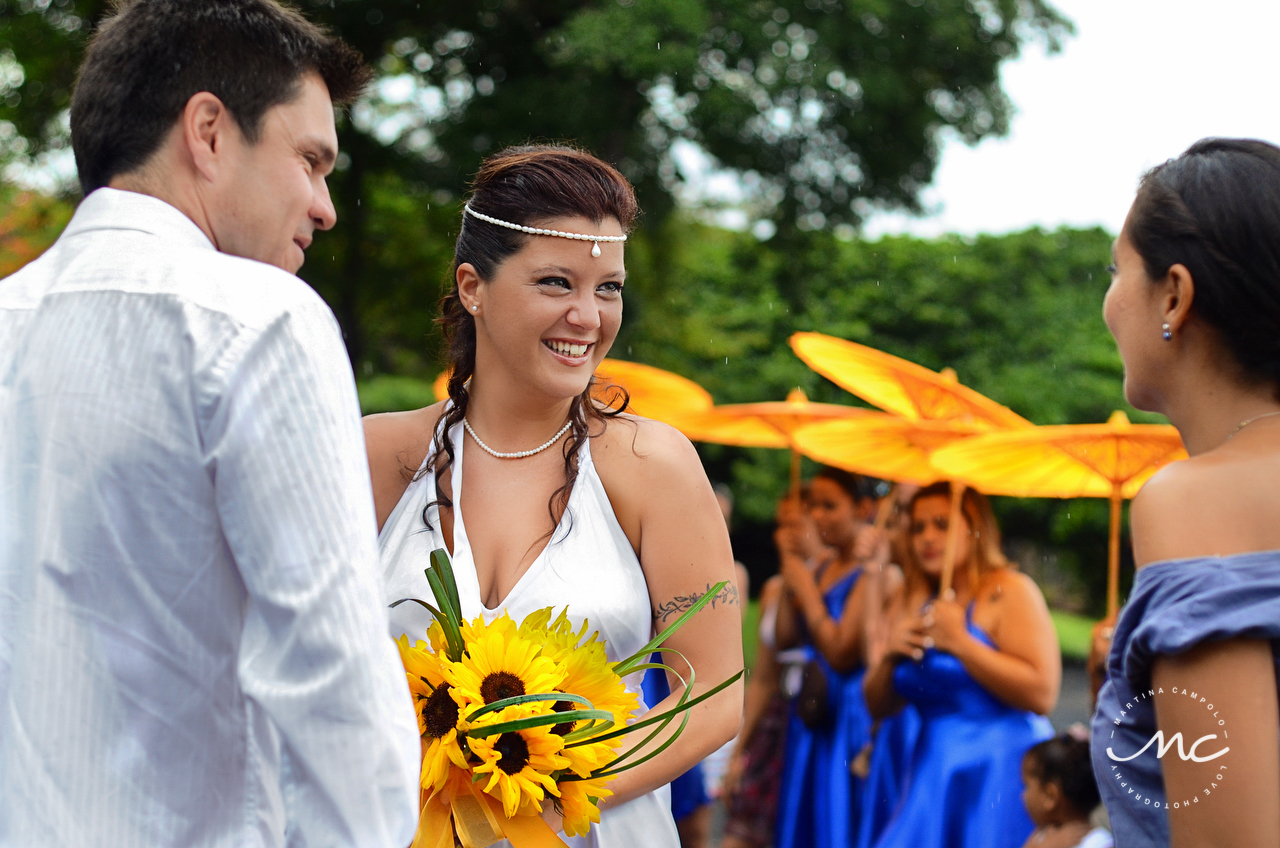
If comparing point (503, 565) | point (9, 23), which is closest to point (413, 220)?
point (9, 23)

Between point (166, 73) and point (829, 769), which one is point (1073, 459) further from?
point (166, 73)

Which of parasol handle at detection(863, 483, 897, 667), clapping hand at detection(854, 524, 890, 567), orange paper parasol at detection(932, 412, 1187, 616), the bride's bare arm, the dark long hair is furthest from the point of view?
clapping hand at detection(854, 524, 890, 567)

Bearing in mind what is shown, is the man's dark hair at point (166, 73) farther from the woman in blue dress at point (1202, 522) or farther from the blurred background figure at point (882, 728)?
the blurred background figure at point (882, 728)

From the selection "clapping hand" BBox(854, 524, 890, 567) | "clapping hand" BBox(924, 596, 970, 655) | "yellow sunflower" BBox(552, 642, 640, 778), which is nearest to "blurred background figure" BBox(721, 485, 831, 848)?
"clapping hand" BBox(854, 524, 890, 567)

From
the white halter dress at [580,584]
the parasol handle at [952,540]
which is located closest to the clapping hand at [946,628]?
the parasol handle at [952,540]

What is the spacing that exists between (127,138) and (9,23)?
38.4 feet

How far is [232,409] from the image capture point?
4.67ft

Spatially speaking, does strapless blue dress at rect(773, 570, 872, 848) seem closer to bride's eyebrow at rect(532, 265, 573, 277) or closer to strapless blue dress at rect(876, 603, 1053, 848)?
strapless blue dress at rect(876, 603, 1053, 848)

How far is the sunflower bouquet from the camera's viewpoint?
1.92 metres

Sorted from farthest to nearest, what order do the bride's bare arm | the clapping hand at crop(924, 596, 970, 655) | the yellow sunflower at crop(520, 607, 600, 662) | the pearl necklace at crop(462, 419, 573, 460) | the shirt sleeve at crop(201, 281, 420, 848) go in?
the clapping hand at crop(924, 596, 970, 655)
the pearl necklace at crop(462, 419, 573, 460)
the bride's bare arm
the yellow sunflower at crop(520, 607, 600, 662)
the shirt sleeve at crop(201, 281, 420, 848)

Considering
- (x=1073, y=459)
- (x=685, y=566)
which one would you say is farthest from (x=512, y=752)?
(x=1073, y=459)

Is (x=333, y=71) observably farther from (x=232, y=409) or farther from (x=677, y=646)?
(x=677, y=646)

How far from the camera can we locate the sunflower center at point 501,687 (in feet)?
6.46

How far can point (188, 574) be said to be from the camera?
146 cm
